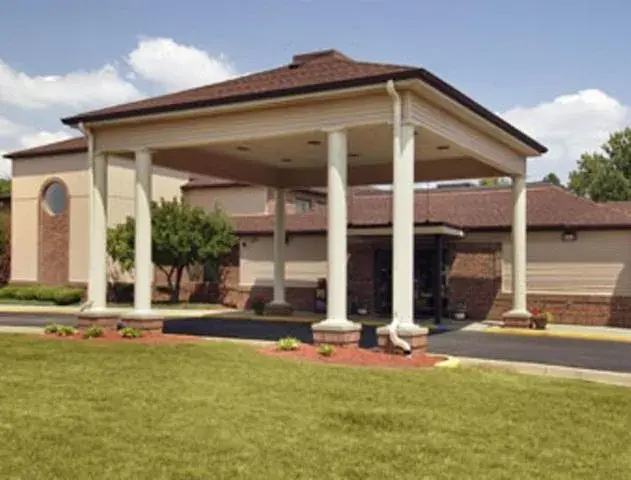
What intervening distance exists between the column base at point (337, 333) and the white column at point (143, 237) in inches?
213

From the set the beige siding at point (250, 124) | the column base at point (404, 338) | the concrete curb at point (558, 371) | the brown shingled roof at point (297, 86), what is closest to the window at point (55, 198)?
the brown shingled roof at point (297, 86)

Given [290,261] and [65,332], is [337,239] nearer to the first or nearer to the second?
[65,332]

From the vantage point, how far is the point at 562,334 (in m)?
20.8

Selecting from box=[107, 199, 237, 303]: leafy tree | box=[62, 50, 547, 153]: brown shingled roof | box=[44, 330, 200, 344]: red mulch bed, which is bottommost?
box=[44, 330, 200, 344]: red mulch bed

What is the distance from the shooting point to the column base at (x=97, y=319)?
18438 mm

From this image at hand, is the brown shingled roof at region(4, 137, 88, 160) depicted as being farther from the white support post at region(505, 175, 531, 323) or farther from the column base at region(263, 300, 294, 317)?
the white support post at region(505, 175, 531, 323)

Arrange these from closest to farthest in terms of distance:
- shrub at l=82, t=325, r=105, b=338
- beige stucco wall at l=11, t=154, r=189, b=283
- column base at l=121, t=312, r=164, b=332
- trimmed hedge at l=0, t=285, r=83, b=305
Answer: shrub at l=82, t=325, r=105, b=338, column base at l=121, t=312, r=164, b=332, trimmed hedge at l=0, t=285, r=83, b=305, beige stucco wall at l=11, t=154, r=189, b=283

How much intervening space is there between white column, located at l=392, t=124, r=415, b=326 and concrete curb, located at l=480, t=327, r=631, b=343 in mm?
7665

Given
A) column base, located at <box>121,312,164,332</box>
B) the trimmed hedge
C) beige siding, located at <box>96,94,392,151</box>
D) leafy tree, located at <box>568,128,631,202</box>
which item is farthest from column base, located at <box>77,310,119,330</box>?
leafy tree, located at <box>568,128,631,202</box>

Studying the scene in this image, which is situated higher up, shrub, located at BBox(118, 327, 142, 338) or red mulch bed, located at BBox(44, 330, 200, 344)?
shrub, located at BBox(118, 327, 142, 338)

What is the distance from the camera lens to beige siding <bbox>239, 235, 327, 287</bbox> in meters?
29.8

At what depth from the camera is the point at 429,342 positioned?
18156 mm

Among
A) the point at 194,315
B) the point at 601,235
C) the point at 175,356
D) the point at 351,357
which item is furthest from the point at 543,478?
the point at 194,315

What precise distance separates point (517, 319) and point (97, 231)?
41.2 ft
